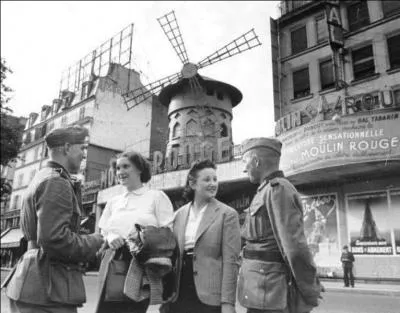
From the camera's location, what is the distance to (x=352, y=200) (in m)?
13.8

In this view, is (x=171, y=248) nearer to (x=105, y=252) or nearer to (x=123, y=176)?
(x=105, y=252)

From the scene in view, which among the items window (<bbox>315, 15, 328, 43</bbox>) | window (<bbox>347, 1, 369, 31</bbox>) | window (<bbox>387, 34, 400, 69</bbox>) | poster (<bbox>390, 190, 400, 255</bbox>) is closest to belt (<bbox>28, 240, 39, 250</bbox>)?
poster (<bbox>390, 190, 400, 255</bbox>)

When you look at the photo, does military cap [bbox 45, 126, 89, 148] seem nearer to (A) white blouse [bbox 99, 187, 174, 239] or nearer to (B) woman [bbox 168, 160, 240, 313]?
(A) white blouse [bbox 99, 187, 174, 239]

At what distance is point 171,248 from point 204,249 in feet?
1.08

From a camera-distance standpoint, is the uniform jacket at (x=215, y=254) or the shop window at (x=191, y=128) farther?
the shop window at (x=191, y=128)

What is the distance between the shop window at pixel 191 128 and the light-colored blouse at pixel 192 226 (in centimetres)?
1927

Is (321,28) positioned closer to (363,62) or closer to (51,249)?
(363,62)

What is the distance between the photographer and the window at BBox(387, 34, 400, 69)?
14.4 m

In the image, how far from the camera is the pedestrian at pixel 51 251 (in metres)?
2.07

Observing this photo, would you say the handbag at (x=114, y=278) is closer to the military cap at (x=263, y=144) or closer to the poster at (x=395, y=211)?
the military cap at (x=263, y=144)

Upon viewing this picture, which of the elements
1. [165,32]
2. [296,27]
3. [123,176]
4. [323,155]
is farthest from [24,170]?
[123,176]

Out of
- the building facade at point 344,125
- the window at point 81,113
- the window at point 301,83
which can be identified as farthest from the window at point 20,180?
the window at point 301,83

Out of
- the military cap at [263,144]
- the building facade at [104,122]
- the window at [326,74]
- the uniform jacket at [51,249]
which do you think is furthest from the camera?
the building facade at [104,122]

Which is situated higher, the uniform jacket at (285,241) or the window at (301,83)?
the window at (301,83)
